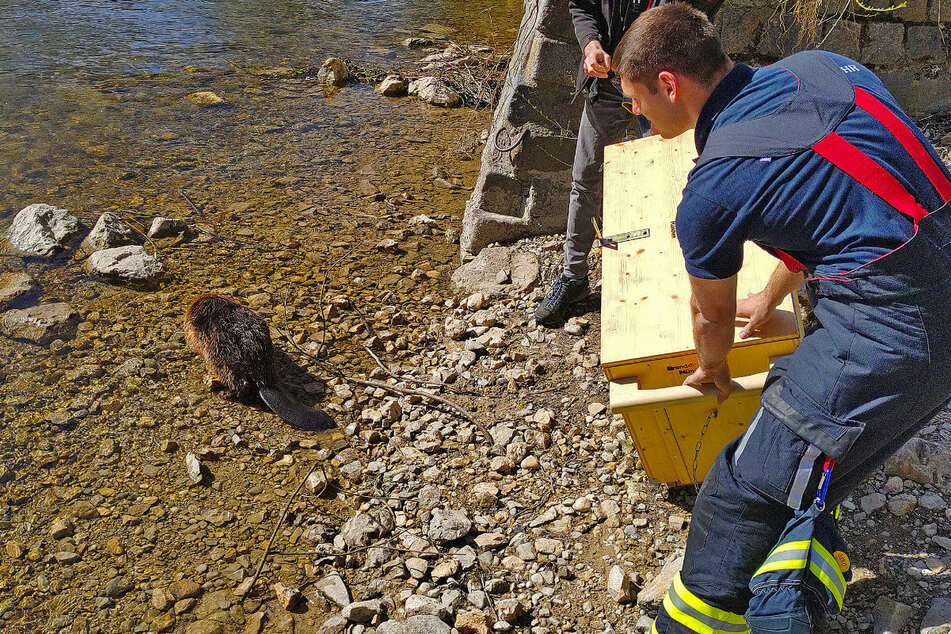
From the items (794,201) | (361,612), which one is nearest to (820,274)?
(794,201)

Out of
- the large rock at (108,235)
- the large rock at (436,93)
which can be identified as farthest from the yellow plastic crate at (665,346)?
the large rock at (436,93)

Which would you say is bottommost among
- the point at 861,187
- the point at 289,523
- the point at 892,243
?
the point at 289,523

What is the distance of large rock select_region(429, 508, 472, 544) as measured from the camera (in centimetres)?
315

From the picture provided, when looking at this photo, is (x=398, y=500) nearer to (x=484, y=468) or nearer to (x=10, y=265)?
(x=484, y=468)

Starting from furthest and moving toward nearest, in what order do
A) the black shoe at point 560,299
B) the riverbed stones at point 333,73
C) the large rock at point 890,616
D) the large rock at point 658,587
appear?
the riverbed stones at point 333,73, the black shoe at point 560,299, the large rock at point 658,587, the large rock at point 890,616

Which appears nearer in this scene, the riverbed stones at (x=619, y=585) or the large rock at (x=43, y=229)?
the riverbed stones at (x=619, y=585)

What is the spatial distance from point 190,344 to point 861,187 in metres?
3.92

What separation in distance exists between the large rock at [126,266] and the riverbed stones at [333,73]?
14.2ft

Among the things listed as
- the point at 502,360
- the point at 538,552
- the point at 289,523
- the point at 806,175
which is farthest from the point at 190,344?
the point at 806,175

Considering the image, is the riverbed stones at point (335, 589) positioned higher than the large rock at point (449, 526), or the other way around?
the large rock at point (449, 526)

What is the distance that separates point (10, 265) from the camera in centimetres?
550

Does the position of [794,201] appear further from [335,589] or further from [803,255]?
[335,589]

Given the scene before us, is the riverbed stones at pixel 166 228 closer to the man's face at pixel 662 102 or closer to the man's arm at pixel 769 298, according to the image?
the man's face at pixel 662 102

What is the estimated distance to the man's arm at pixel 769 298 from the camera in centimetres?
246
